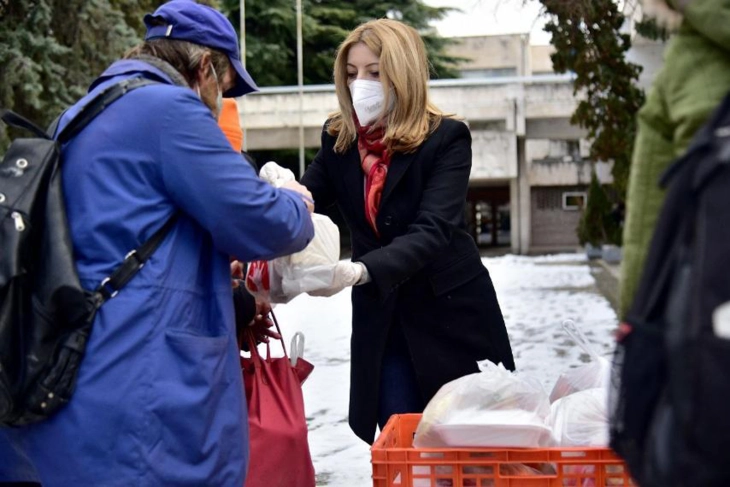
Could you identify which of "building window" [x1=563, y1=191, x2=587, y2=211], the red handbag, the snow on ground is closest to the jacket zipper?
the red handbag

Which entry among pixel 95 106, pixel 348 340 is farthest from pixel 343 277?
pixel 348 340

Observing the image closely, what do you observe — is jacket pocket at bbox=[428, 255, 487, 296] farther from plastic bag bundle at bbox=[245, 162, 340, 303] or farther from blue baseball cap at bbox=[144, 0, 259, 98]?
blue baseball cap at bbox=[144, 0, 259, 98]

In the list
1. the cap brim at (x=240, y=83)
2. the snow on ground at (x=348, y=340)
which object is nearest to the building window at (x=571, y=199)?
the snow on ground at (x=348, y=340)

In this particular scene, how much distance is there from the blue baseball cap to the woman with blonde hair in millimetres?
718

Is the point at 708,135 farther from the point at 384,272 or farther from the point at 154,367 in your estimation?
the point at 384,272

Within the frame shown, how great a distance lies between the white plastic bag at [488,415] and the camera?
2.68m

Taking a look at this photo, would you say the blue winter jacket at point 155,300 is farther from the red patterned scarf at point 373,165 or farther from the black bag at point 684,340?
the black bag at point 684,340

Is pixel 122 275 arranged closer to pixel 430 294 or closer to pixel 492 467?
pixel 492 467

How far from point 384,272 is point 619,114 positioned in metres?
9.70

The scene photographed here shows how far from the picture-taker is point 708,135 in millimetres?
1597

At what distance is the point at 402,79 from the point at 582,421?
123 centimetres

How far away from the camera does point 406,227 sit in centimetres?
346

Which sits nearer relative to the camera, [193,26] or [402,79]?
[193,26]

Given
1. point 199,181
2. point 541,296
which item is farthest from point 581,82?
point 199,181
